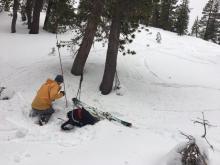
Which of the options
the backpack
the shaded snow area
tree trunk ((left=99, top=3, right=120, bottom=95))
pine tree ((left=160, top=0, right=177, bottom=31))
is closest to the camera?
the shaded snow area

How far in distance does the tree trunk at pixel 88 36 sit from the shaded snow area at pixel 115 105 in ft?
1.64

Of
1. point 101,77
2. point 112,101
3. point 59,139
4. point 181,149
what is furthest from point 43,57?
point 181,149

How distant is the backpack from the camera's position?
8719 mm

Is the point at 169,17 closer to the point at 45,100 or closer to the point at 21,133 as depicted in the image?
the point at 45,100

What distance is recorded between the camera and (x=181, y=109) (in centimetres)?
1189

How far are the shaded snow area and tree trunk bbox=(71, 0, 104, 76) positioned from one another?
50cm

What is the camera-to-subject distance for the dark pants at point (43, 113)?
9.20 metres

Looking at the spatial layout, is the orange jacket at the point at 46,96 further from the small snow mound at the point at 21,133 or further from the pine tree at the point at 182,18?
the pine tree at the point at 182,18

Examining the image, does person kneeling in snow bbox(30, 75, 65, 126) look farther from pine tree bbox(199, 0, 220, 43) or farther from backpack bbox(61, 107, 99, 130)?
pine tree bbox(199, 0, 220, 43)

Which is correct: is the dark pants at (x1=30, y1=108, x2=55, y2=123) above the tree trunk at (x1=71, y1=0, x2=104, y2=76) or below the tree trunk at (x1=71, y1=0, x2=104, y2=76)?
below

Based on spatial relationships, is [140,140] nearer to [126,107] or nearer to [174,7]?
[126,107]

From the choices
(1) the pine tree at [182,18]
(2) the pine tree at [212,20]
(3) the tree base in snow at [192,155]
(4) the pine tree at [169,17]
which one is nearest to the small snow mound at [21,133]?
(3) the tree base in snow at [192,155]

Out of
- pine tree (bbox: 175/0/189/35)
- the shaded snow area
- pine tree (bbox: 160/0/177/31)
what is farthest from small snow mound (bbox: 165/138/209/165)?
pine tree (bbox: 160/0/177/31)

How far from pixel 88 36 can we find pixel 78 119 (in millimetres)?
5211
